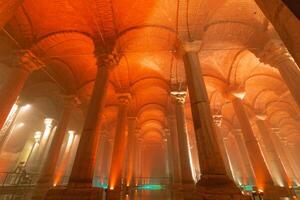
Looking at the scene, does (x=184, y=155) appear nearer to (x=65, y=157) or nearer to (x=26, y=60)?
(x=26, y=60)

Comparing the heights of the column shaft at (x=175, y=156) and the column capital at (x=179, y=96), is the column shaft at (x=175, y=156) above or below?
below

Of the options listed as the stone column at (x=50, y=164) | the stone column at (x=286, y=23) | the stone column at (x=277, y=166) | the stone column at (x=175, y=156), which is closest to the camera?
the stone column at (x=286, y=23)

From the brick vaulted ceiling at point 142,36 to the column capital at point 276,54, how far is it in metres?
0.33

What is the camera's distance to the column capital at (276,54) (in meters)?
6.19

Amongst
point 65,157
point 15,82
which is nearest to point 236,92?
point 15,82

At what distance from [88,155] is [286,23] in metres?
5.02

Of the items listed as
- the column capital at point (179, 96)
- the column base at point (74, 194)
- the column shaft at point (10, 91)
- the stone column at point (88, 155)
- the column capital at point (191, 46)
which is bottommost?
the column base at point (74, 194)

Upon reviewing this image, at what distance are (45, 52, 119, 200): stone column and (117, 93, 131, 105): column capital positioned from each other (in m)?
3.44

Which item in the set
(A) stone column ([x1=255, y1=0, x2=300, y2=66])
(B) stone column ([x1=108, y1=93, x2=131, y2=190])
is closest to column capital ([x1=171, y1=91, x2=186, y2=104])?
(B) stone column ([x1=108, y1=93, x2=131, y2=190])

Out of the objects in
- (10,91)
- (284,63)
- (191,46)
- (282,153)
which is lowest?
(282,153)

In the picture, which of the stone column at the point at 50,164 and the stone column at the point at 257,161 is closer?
the stone column at the point at 257,161

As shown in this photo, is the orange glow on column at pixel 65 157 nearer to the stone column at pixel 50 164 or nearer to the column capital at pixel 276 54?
the stone column at pixel 50 164

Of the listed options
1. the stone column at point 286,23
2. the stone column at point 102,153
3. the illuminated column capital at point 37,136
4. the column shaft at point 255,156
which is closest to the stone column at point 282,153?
the column shaft at point 255,156

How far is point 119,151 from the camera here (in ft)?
27.9
